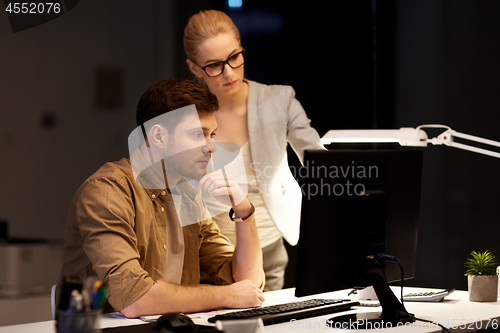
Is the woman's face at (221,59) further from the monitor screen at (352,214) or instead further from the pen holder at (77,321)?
the pen holder at (77,321)

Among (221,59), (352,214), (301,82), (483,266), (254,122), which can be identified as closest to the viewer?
(352,214)

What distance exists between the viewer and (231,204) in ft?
5.86

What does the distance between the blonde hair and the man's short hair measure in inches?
25.1

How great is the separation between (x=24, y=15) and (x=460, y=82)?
7.00 ft

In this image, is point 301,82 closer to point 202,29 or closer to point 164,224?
point 202,29

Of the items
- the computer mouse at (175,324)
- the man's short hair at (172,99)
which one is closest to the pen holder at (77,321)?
the computer mouse at (175,324)

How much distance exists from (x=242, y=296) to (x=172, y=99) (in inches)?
26.0

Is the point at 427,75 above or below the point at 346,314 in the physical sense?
above

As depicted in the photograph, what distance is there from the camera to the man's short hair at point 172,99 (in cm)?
172

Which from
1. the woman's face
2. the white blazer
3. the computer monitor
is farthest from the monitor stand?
the woman's face

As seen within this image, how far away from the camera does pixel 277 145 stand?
2516 millimetres

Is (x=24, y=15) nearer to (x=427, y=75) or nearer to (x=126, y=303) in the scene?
(x=126, y=303)

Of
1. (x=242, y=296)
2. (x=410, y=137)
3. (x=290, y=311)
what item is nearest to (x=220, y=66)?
(x=410, y=137)

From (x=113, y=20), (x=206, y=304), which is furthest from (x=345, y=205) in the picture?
(x=113, y=20)
